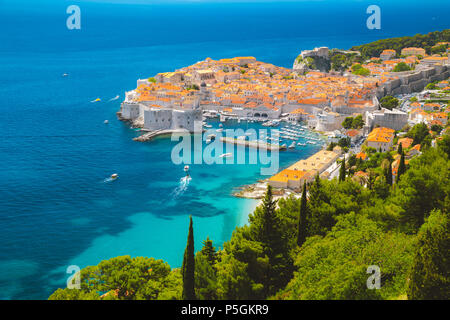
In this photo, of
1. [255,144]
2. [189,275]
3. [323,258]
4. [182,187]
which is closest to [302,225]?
[323,258]

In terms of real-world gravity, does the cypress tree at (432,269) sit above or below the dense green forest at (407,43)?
below

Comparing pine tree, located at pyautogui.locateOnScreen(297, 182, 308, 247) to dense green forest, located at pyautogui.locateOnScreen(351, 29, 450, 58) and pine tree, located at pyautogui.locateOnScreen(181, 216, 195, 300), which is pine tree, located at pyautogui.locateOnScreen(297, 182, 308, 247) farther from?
dense green forest, located at pyautogui.locateOnScreen(351, 29, 450, 58)

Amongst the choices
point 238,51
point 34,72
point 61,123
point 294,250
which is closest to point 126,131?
point 61,123

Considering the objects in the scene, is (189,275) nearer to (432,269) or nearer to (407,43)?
(432,269)

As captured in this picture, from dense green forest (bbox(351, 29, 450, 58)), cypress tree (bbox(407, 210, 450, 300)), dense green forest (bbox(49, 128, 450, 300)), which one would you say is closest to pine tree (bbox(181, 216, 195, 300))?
dense green forest (bbox(49, 128, 450, 300))

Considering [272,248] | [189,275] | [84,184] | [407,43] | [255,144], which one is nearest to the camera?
[189,275]

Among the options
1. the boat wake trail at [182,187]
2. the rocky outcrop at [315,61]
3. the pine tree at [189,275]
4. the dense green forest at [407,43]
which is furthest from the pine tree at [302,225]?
the dense green forest at [407,43]

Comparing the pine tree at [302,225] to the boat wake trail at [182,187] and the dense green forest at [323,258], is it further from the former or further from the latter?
the boat wake trail at [182,187]
